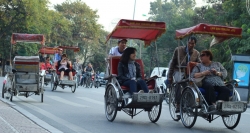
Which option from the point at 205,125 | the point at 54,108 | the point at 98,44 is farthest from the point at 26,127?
the point at 98,44

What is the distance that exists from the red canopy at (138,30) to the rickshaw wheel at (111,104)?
134cm

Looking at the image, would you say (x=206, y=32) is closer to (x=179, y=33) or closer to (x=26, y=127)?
Result: (x=179, y=33)

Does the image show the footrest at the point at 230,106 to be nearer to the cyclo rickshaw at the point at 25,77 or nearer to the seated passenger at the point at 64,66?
the cyclo rickshaw at the point at 25,77

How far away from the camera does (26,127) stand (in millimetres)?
10633

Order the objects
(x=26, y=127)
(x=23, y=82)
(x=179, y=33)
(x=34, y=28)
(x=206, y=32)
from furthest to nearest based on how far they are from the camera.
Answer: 1. (x=34, y=28)
2. (x=23, y=82)
3. (x=179, y=33)
4. (x=206, y=32)
5. (x=26, y=127)

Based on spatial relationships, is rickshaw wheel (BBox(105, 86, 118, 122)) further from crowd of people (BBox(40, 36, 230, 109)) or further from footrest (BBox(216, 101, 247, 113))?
footrest (BBox(216, 101, 247, 113))

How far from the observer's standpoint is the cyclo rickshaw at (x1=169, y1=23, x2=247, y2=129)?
36.9 feet

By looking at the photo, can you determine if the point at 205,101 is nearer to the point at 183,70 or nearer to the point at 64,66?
the point at 183,70

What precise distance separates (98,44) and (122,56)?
229ft

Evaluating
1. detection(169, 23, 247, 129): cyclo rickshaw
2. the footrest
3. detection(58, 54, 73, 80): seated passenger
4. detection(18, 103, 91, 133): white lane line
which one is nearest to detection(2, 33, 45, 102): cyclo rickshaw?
detection(18, 103, 91, 133): white lane line

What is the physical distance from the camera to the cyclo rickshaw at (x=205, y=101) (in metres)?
11.2

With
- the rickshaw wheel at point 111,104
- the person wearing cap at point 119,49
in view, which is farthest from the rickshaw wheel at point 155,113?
the person wearing cap at point 119,49

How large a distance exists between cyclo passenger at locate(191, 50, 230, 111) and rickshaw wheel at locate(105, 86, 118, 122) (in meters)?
1.81

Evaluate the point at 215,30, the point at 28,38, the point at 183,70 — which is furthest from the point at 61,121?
the point at 28,38
